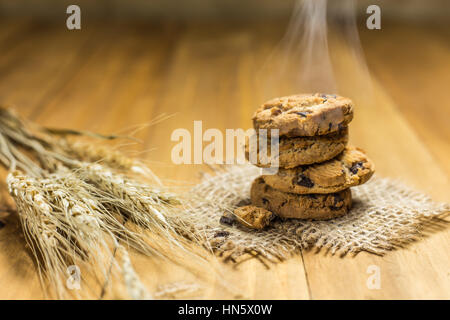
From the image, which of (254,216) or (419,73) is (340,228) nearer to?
(254,216)

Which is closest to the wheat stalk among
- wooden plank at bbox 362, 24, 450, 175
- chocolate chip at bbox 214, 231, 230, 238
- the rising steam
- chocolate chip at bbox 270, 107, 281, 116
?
chocolate chip at bbox 214, 231, 230, 238

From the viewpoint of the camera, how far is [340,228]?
112 cm

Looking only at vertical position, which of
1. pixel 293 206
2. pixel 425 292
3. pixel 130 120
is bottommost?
pixel 425 292

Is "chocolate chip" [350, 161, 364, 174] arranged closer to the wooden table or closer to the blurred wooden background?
the wooden table

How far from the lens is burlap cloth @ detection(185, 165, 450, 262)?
1.07 metres

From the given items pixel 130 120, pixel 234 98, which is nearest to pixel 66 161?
pixel 130 120

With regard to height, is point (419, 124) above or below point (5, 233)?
above

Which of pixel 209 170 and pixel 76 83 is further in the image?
pixel 76 83

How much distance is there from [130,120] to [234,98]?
1.35 ft

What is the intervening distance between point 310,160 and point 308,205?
0.33ft

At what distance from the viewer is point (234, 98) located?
81.6 inches

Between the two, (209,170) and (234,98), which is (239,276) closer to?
(209,170)

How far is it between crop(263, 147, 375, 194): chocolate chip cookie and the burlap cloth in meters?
0.08

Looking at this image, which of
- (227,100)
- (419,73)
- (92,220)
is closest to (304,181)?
(92,220)
